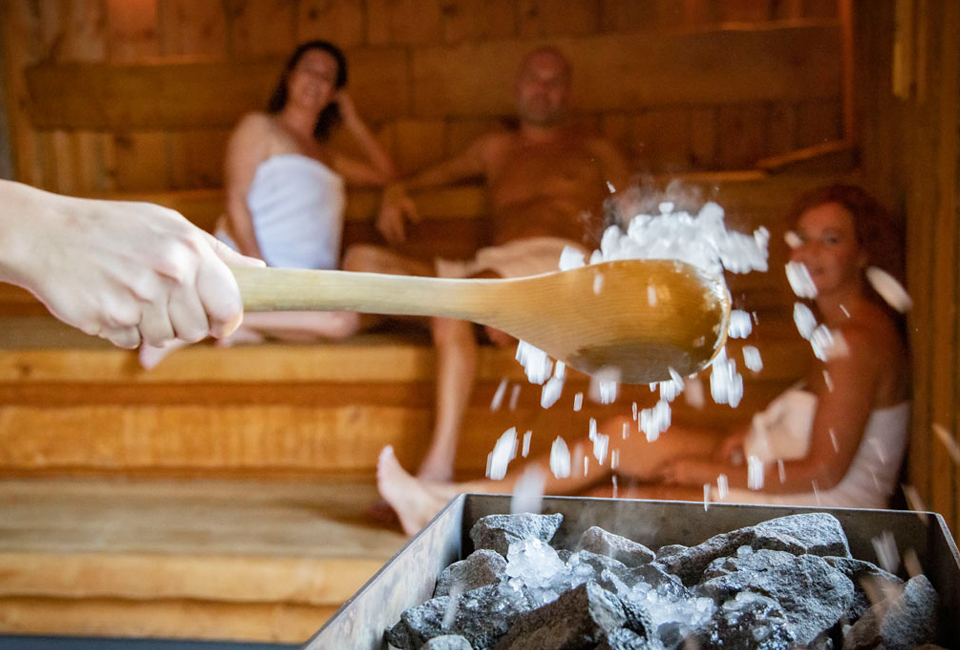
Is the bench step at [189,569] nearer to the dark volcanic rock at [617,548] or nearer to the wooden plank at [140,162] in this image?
the dark volcanic rock at [617,548]

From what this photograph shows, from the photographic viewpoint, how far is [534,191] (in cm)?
280

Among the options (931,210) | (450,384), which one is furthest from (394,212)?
(931,210)

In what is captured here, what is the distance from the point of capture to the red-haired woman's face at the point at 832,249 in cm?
191

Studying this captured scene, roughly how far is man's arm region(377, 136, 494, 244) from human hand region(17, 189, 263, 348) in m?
2.16

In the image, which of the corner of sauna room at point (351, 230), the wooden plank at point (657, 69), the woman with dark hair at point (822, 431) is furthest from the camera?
the wooden plank at point (657, 69)

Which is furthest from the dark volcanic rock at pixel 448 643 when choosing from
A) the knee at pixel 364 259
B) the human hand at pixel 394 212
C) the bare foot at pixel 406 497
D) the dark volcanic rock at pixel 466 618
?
the human hand at pixel 394 212

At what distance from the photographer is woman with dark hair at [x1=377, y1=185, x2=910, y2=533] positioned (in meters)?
1.82

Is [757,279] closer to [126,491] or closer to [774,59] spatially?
[774,59]

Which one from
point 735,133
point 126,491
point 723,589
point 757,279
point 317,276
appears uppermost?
point 735,133

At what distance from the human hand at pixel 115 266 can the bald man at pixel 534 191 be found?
174cm

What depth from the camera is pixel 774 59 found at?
313 cm

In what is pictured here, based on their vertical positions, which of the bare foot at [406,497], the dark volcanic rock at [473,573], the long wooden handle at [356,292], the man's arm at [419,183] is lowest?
the bare foot at [406,497]

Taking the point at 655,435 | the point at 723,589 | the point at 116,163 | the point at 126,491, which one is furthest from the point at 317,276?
the point at 116,163

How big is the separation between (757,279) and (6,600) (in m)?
2.18
